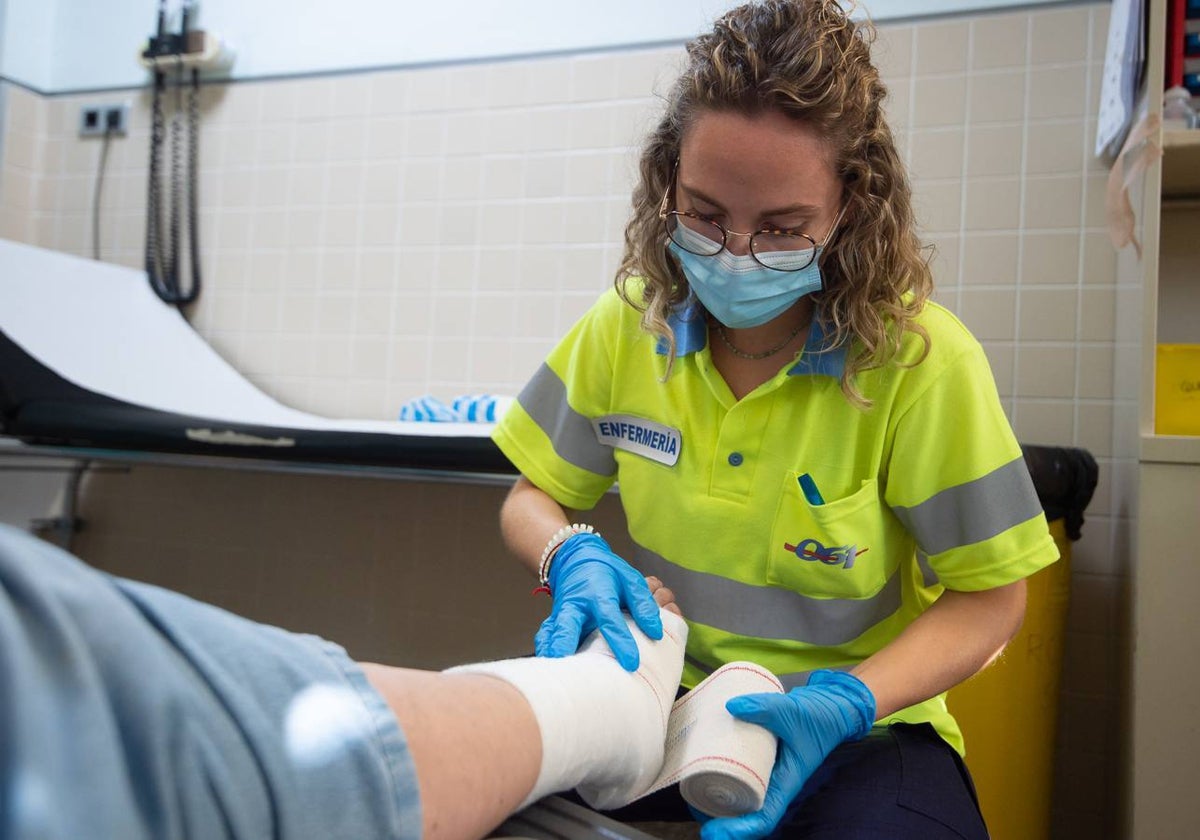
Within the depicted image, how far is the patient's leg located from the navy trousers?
0.18 meters

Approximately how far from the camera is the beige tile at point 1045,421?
187 cm

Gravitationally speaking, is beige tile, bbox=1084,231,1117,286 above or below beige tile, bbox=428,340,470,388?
above

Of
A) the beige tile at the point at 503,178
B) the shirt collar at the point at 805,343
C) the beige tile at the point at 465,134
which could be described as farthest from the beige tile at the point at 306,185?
the shirt collar at the point at 805,343

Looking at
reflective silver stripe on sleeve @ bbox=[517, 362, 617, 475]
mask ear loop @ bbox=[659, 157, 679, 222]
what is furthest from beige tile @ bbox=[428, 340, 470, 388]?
mask ear loop @ bbox=[659, 157, 679, 222]

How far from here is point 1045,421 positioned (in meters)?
1.88

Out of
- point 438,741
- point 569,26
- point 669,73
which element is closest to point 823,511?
point 438,741

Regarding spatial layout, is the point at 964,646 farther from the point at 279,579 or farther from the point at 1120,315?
the point at 279,579

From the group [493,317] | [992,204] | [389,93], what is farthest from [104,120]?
[992,204]

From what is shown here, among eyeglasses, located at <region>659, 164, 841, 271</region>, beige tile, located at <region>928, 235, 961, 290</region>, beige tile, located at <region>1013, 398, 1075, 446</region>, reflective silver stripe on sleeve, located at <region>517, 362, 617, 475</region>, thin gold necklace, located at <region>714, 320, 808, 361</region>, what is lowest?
reflective silver stripe on sleeve, located at <region>517, 362, 617, 475</region>

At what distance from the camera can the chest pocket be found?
3.20ft

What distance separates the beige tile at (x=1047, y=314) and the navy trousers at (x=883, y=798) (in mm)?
1195

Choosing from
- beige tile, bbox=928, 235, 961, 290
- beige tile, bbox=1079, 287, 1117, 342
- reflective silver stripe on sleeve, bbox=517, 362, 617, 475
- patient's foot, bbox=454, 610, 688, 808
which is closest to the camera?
patient's foot, bbox=454, 610, 688, 808

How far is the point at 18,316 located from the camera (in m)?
2.10

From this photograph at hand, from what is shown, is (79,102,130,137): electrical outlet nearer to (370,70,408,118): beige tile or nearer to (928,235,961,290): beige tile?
(370,70,408,118): beige tile
